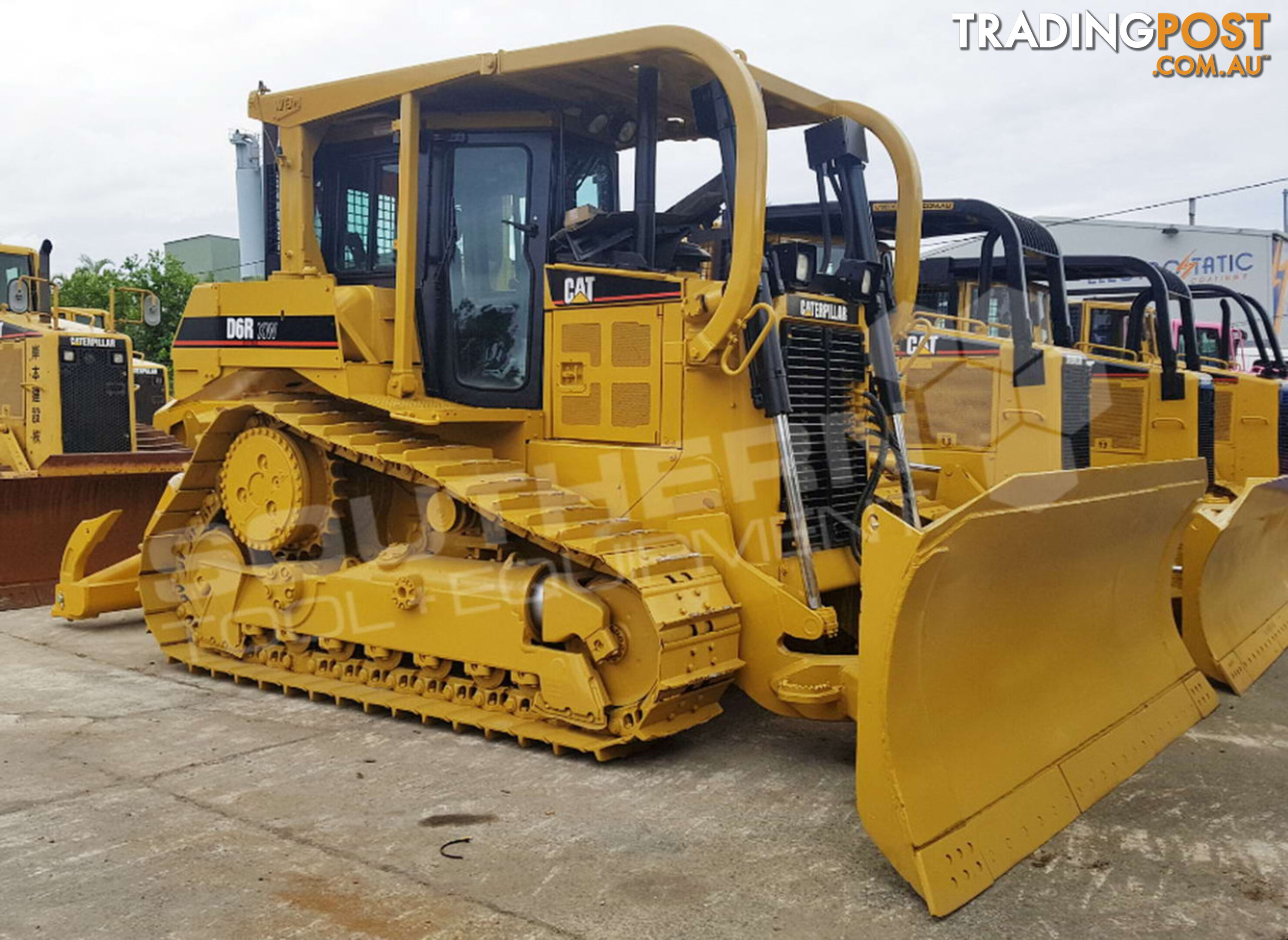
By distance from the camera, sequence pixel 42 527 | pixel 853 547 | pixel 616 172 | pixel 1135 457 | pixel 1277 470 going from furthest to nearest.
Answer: pixel 1277 470 → pixel 1135 457 → pixel 42 527 → pixel 616 172 → pixel 853 547

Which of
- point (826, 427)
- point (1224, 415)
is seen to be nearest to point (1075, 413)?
point (1224, 415)

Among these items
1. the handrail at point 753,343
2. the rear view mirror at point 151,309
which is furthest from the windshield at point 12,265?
the handrail at point 753,343

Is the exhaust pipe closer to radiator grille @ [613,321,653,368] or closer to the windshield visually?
the windshield

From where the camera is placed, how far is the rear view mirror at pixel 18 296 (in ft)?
32.3

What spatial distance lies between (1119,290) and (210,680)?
35.0 ft

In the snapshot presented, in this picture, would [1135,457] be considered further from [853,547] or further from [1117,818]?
[1117,818]

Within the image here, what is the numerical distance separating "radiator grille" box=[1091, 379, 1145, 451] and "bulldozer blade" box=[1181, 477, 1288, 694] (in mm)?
2766

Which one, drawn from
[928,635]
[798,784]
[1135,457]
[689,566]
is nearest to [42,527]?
[689,566]

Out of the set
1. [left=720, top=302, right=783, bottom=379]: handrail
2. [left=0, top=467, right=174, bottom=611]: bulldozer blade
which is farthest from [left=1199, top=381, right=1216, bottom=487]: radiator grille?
[left=0, top=467, right=174, bottom=611]: bulldozer blade

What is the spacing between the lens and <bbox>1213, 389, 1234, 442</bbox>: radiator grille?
460 inches

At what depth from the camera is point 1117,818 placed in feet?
14.5

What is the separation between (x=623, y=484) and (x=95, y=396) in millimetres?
7411

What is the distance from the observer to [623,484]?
555 centimetres

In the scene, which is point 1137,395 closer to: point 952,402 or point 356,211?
point 952,402
